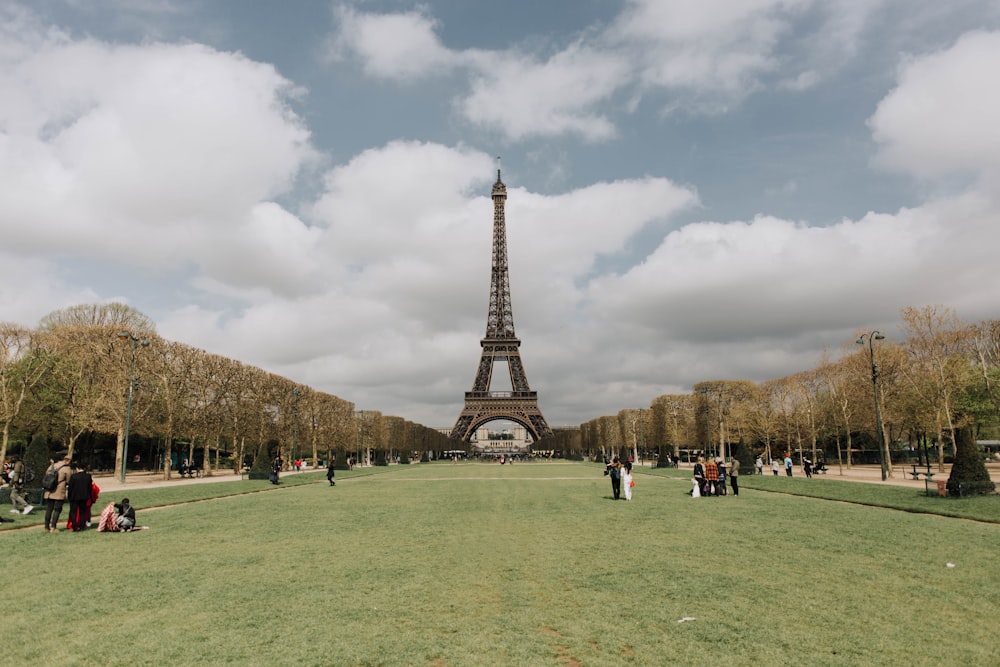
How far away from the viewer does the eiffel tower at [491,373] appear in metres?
110

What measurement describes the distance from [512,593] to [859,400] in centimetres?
5513

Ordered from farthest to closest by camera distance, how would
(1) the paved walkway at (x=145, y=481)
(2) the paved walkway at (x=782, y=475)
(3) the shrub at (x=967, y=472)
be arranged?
(1) the paved walkway at (x=145, y=481) → (2) the paved walkway at (x=782, y=475) → (3) the shrub at (x=967, y=472)

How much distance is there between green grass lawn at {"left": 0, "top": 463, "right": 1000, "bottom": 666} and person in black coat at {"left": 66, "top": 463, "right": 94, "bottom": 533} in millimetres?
880

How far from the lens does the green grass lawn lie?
6.24m

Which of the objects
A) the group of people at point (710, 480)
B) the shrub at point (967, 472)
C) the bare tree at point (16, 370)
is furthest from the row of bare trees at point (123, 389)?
the shrub at point (967, 472)

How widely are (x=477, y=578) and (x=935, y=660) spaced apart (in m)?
5.76

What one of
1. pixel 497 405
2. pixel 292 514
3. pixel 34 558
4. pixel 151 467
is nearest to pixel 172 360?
pixel 151 467

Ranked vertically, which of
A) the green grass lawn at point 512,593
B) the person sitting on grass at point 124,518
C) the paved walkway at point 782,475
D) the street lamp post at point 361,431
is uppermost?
the street lamp post at point 361,431

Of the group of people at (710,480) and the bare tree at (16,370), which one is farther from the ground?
the bare tree at (16,370)

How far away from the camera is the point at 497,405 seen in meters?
111

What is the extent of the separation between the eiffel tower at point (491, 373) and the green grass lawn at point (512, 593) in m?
91.9

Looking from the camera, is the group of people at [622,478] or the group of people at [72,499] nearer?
the group of people at [72,499]

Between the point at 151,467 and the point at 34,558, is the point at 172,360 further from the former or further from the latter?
the point at 34,558

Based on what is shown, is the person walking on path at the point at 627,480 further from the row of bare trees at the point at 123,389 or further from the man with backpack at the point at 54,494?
the row of bare trees at the point at 123,389
